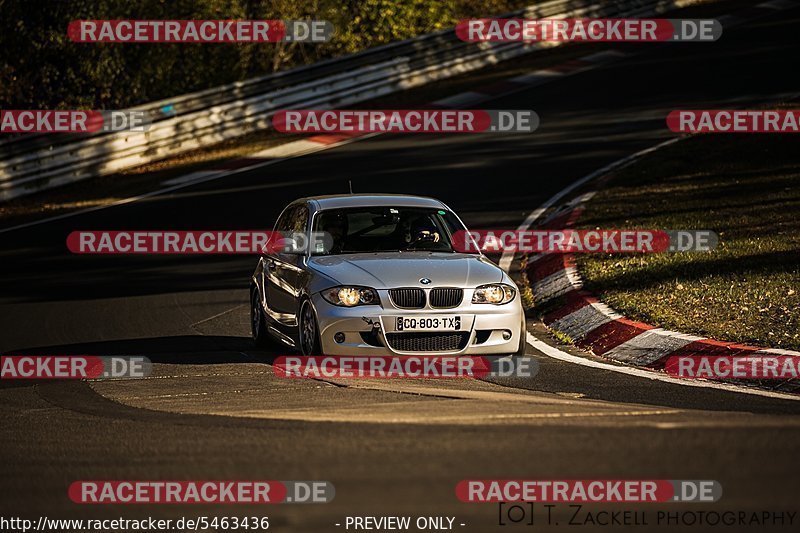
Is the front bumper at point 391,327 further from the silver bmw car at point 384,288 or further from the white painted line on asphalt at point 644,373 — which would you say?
the white painted line on asphalt at point 644,373

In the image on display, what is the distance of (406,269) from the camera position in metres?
10.3

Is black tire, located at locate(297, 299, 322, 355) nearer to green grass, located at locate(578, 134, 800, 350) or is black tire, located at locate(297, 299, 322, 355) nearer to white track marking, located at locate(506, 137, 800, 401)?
white track marking, located at locate(506, 137, 800, 401)

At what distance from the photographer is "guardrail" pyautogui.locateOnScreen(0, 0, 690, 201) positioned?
2330 cm

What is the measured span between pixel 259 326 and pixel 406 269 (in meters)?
2.14

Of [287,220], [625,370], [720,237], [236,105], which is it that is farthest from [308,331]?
[236,105]

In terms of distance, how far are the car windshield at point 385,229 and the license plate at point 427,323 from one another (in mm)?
1355

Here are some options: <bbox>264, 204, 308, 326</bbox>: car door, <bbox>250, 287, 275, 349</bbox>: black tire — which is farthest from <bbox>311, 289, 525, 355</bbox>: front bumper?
<bbox>250, 287, 275, 349</bbox>: black tire

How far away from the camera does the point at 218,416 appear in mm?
7633

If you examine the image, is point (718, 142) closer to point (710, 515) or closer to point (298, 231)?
point (298, 231)

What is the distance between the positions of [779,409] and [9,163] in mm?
17827

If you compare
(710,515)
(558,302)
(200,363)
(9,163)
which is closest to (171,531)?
(710,515)

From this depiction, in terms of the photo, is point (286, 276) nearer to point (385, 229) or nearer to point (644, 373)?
point (385, 229)

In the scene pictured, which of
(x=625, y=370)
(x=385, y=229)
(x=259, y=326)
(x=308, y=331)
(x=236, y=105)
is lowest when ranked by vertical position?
(x=625, y=370)

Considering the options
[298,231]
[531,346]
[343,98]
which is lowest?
[531,346]
